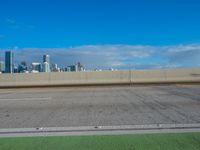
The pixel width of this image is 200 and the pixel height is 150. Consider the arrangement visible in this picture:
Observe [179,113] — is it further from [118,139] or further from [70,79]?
[70,79]

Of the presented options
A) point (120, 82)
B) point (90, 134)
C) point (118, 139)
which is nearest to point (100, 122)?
point (90, 134)

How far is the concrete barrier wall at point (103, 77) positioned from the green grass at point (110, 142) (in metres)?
16.5

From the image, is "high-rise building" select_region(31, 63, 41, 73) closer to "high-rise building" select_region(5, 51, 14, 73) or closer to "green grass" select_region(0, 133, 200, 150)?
"high-rise building" select_region(5, 51, 14, 73)

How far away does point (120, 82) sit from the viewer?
2211cm

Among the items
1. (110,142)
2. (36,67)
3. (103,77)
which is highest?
(36,67)

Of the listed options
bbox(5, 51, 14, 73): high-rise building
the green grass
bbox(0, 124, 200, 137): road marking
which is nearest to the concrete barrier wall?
bbox(5, 51, 14, 73): high-rise building

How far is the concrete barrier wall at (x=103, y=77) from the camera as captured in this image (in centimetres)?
2228

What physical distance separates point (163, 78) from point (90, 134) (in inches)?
677

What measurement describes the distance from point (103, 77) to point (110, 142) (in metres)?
17.1

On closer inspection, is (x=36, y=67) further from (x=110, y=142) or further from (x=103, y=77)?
(x=110, y=142)

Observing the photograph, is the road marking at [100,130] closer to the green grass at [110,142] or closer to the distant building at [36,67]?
the green grass at [110,142]

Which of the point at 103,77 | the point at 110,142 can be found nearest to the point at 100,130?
the point at 110,142

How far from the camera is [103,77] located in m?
22.4

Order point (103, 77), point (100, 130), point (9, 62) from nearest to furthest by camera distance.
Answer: point (100, 130)
point (103, 77)
point (9, 62)
